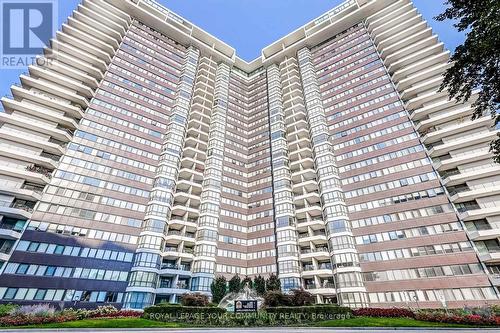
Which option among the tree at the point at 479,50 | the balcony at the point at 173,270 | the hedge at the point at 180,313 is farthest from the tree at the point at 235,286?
the tree at the point at 479,50

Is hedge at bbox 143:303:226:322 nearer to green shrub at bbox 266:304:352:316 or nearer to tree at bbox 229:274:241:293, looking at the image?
green shrub at bbox 266:304:352:316

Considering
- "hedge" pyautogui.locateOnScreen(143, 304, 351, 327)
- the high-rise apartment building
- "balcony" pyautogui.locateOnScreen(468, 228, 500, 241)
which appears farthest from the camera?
the high-rise apartment building

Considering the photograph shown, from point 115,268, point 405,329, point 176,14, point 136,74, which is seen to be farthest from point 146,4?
point 405,329

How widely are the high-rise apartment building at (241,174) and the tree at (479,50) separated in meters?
36.7

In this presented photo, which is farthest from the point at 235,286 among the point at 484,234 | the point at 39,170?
the point at 39,170

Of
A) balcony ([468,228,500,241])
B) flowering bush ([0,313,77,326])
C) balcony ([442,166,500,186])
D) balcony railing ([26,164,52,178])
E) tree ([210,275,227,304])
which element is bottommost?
flowering bush ([0,313,77,326])

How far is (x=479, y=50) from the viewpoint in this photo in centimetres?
1390

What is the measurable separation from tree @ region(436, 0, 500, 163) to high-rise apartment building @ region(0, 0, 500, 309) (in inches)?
1446

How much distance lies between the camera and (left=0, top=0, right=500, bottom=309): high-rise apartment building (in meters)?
43.3

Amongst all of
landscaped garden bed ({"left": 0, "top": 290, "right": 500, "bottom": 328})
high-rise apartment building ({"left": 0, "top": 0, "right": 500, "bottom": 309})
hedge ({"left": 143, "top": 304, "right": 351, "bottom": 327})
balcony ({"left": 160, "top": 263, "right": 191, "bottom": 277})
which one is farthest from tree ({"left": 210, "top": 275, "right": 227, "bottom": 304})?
hedge ({"left": 143, "top": 304, "right": 351, "bottom": 327})

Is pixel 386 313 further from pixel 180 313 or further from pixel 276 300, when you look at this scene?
pixel 180 313

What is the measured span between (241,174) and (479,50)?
203ft

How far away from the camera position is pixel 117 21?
75938 millimetres

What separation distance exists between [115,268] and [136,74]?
1957 inches
